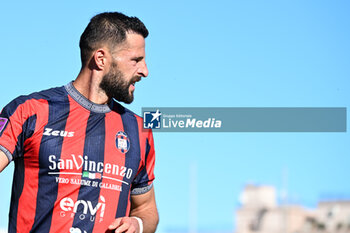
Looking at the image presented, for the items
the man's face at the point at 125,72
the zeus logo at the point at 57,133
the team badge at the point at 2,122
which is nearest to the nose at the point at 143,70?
the man's face at the point at 125,72

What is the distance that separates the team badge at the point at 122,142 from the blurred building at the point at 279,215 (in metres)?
82.9

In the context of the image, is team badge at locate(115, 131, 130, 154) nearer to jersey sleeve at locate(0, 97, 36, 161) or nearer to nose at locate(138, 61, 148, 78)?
nose at locate(138, 61, 148, 78)

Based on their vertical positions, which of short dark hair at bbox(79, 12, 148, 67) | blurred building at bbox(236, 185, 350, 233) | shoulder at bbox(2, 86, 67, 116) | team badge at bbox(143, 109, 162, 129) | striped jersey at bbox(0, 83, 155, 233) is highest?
blurred building at bbox(236, 185, 350, 233)

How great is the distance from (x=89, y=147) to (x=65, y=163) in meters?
0.22

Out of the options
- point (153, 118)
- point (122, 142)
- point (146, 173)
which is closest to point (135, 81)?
point (122, 142)

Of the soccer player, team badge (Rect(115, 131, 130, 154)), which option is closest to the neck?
the soccer player

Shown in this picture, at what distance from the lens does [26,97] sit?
493cm

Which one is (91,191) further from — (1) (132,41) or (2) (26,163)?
(1) (132,41)

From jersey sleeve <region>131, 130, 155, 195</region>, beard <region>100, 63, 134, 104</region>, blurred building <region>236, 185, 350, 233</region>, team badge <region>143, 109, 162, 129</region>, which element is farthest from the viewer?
blurred building <region>236, 185, 350, 233</region>

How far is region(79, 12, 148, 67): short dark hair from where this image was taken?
17.0 ft

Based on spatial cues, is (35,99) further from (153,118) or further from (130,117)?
(153,118)

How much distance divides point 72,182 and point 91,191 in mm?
136

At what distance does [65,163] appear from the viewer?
4863 mm

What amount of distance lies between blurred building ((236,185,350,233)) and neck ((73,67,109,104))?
272ft
